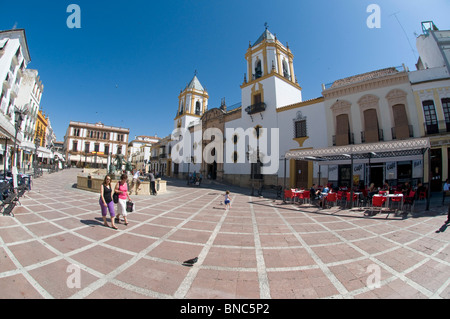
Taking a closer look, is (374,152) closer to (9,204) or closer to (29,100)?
(9,204)

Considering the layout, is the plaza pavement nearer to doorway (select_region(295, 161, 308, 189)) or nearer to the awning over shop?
the awning over shop

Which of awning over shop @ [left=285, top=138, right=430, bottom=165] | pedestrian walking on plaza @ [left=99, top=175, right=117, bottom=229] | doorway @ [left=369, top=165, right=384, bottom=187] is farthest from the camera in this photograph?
doorway @ [left=369, top=165, right=384, bottom=187]

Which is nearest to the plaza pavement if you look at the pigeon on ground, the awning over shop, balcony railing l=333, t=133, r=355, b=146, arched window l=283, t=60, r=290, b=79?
the pigeon on ground

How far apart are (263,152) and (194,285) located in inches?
657

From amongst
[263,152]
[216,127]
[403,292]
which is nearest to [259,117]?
[263,152]

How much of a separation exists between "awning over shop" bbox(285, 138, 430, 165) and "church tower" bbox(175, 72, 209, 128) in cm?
2293

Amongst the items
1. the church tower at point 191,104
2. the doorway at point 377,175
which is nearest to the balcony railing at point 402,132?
the doorway at point 377,175

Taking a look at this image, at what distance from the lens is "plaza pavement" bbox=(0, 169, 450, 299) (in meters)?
2.47

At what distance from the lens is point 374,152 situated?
370 inches

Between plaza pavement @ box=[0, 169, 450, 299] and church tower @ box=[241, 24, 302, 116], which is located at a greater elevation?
church tower @ box=[241, 24, 302, 116]

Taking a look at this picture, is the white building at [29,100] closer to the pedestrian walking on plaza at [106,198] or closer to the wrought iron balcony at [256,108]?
the pedestrian walking on plaza at [106,198]

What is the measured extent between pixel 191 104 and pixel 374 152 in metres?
27.8

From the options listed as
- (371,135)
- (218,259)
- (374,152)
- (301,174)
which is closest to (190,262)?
(218,259)

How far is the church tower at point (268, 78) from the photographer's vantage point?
61.0 ft
